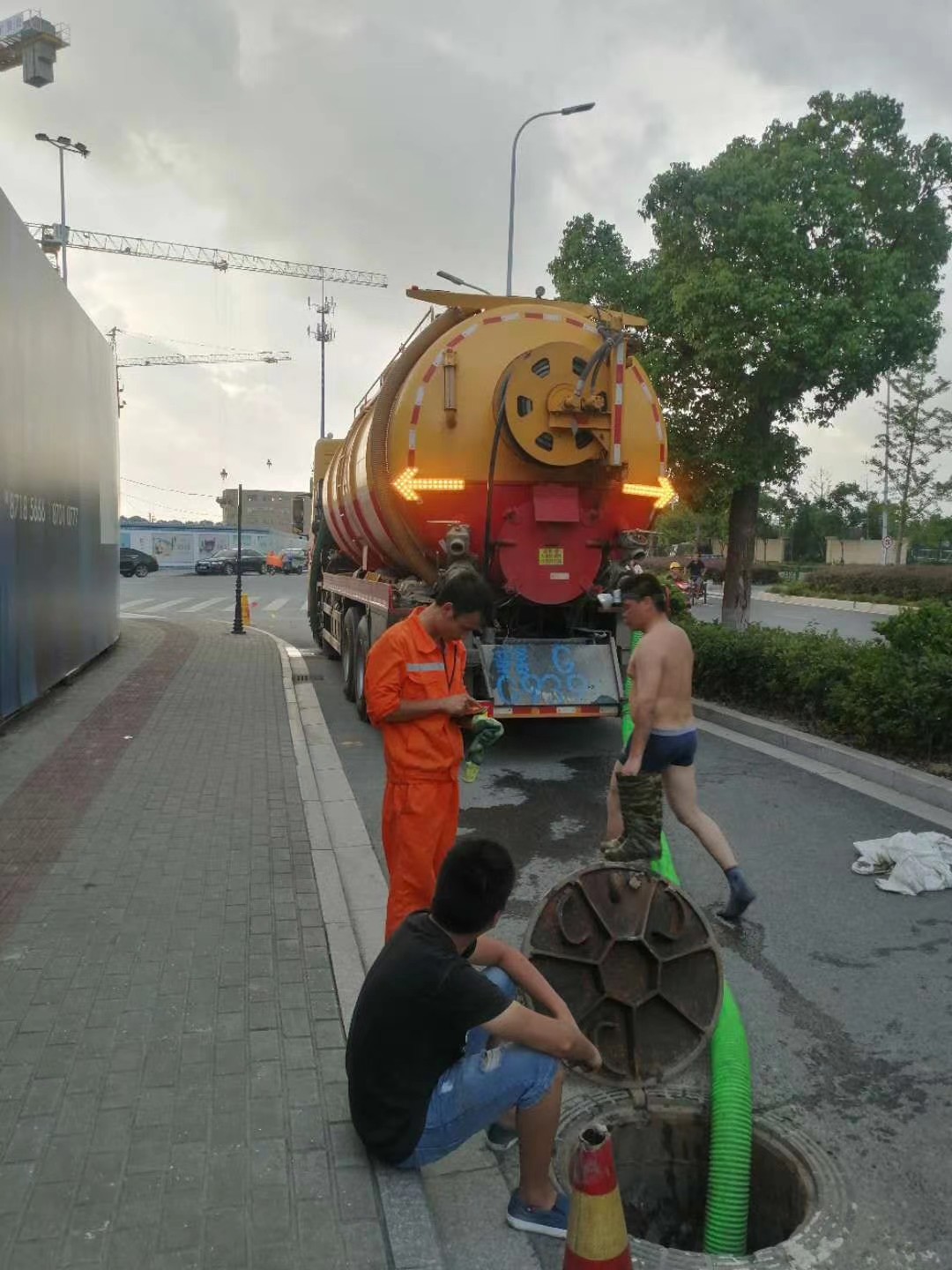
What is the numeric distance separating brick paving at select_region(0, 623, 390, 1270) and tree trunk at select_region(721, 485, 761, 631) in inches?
415

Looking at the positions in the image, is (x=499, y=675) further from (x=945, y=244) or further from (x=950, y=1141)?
(x=945, y=244)

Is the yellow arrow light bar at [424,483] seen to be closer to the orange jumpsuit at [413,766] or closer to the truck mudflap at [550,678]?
the truck mudflap at [550,678]

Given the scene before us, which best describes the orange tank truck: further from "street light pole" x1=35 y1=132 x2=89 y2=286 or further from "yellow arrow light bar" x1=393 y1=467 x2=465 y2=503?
"street light pole" x1=35 y1=132 x2=89 y2=286

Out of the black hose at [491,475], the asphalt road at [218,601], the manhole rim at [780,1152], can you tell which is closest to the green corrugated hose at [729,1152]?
the manhole rim at [780,1152]

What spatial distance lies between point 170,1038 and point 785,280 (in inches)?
498

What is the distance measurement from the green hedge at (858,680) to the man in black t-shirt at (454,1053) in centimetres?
530

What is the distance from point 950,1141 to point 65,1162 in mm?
2735

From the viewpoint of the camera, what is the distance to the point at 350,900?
5137 millimetres

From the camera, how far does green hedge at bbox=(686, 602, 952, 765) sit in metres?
7.24

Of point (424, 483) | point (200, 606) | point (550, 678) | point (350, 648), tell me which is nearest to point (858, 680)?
point (550, 678)

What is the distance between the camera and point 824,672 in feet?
27.8

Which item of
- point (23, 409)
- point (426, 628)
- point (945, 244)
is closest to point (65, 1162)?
point (426, 628)

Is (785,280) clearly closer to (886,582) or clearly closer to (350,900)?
(350,900)

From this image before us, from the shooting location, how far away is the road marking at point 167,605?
2641cm
